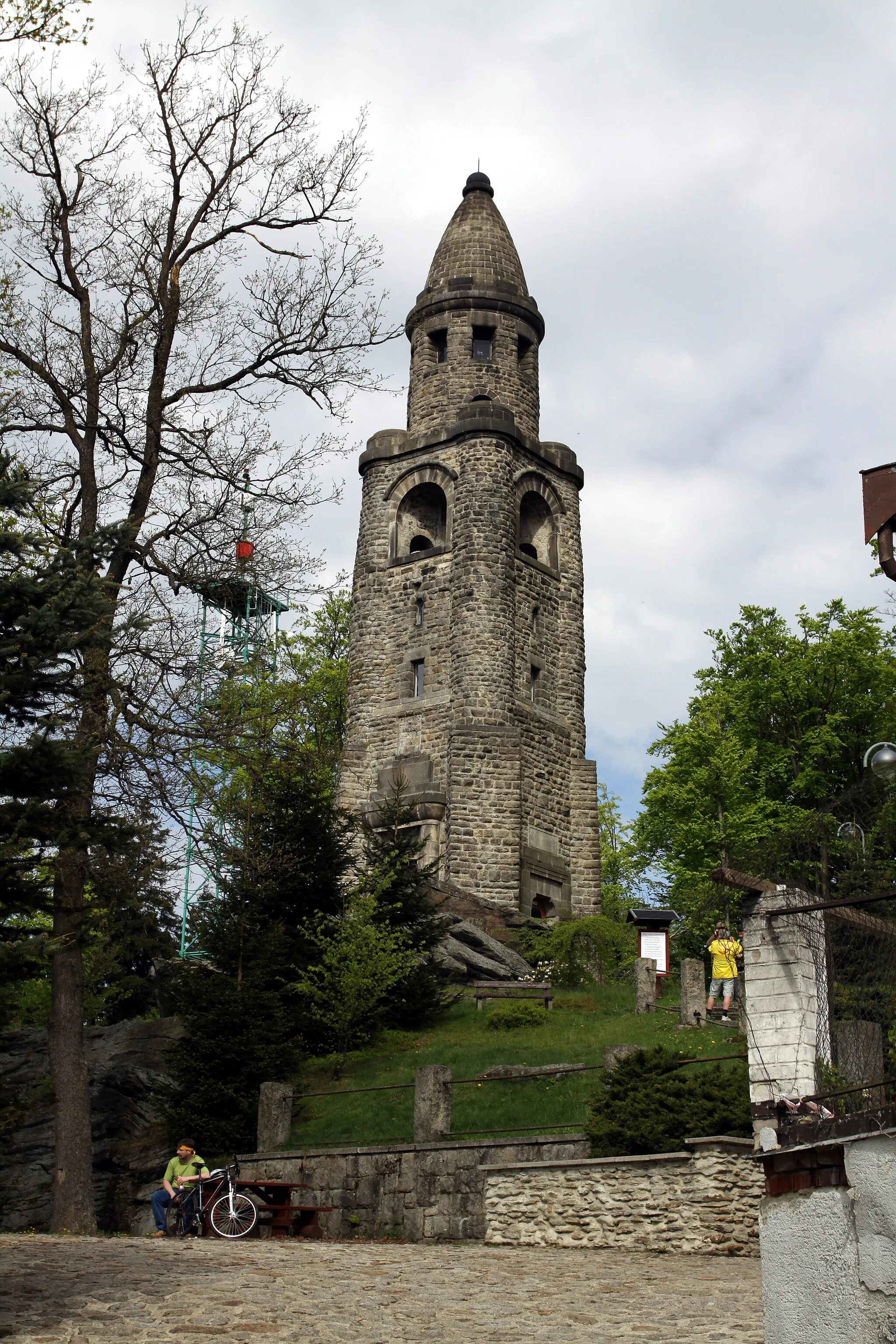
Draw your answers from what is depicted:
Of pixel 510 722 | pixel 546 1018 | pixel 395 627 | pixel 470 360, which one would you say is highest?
pixel 470 360

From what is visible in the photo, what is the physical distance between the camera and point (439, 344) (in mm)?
35969

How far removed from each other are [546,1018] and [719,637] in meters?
16.8

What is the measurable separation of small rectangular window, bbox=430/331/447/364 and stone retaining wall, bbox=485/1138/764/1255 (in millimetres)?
25269

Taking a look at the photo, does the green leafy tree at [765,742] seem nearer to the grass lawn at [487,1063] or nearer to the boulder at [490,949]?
the boulder at [490,949]

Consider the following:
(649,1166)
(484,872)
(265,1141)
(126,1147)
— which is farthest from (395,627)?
(649,1166)

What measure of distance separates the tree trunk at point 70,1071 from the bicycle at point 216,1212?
34.8 inches

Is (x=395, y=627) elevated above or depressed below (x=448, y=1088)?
above

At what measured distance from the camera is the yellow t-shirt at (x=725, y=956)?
19.7m

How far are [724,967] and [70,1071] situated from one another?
905cm

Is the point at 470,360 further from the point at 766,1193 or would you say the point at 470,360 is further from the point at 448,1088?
the point at 766,1193

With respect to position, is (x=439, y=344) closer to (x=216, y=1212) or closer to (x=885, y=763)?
(x=216, y=1212)

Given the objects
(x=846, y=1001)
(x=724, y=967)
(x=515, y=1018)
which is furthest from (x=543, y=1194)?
(x=515, y=1018)

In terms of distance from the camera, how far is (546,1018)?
21797 mm

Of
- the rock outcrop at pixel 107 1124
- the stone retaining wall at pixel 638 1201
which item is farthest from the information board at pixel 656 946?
the stone retaining wall at pixel 638 1201
